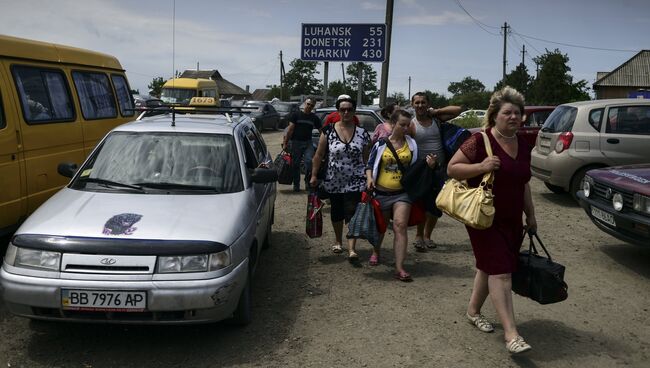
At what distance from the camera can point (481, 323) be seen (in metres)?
4.56

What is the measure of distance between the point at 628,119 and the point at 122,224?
27.0 ft

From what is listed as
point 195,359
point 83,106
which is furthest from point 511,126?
point 83,106

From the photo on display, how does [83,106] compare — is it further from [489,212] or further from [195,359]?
[489,212]

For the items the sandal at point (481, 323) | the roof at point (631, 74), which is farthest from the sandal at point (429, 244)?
the roof at point (631, 74)

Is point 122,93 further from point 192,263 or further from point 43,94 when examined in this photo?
point 192,263

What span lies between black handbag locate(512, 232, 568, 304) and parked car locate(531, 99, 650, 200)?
5.94m

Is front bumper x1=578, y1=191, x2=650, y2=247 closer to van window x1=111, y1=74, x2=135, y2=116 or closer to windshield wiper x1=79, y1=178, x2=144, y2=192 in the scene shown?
windshield wiper x1=79, y1=178, x2=144, y2=192

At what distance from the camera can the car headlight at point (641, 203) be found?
5793 millimetres

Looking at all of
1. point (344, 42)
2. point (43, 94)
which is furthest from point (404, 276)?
point (344, 42)

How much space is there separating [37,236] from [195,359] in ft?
4.41

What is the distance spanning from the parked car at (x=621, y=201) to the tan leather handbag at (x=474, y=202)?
2.61 meters

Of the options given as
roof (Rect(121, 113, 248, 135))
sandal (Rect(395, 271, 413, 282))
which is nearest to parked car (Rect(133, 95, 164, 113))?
roof (Rect(121, 113, 248, 135))

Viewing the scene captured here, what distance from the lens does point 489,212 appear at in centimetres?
395

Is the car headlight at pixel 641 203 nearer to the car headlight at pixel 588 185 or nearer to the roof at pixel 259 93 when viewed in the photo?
the car headlight at pixel 588 185
